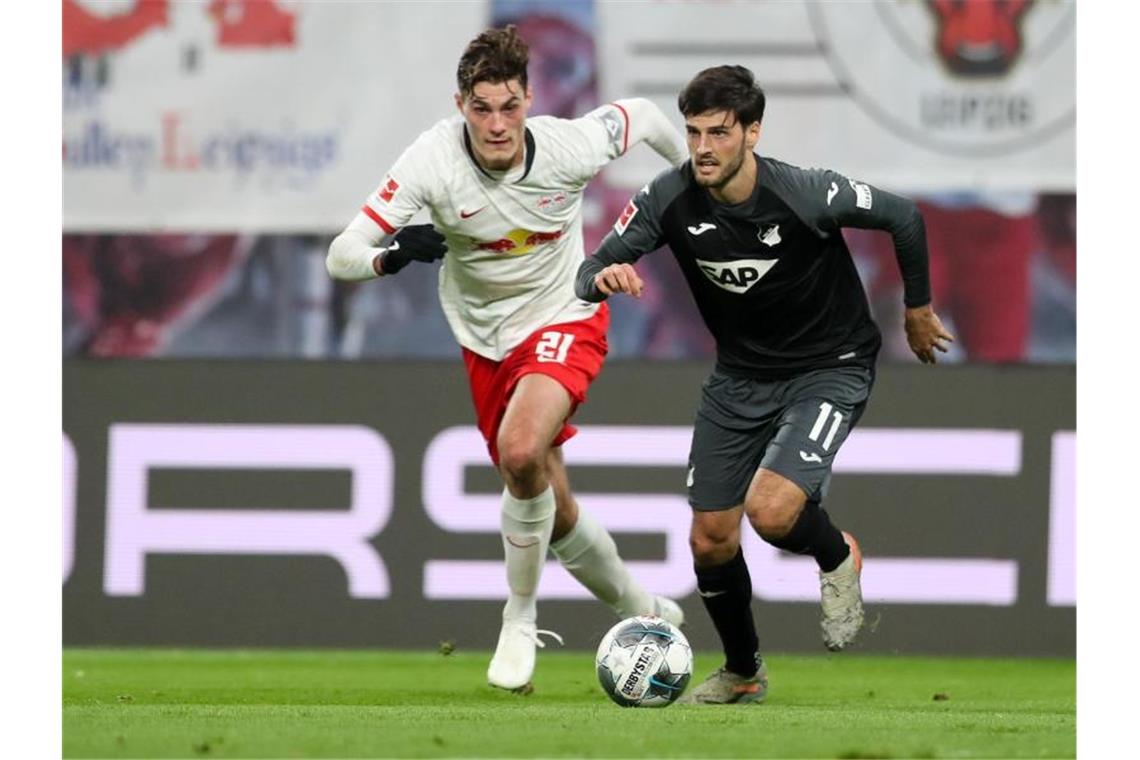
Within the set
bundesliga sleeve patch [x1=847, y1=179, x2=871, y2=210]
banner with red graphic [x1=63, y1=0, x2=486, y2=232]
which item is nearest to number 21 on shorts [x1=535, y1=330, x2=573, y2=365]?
bundesliga sleeve patch [x1=847, y1=179, x2=871, y2=210]

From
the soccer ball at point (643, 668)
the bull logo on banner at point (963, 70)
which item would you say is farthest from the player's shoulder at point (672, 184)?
the bull logo on banner at point (963, 70)

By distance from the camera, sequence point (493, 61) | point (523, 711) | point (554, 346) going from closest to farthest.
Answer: point (523, 711)
point (493, 61)
point (554, 346)

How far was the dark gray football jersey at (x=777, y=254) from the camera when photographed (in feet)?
24.3

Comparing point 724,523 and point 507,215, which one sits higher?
point 507,215

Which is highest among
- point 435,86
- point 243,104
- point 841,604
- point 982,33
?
point 982,33

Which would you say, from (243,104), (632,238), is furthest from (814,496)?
(243,104)

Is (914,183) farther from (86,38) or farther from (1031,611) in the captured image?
(86,38)

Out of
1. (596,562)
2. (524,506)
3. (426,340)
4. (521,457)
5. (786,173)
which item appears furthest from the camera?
(426,340)

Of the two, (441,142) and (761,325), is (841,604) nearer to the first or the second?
(761,325)

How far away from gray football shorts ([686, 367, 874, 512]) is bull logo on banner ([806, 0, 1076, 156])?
4.42m

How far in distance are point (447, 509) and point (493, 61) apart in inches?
149

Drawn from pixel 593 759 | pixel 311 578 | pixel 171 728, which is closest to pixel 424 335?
pixel 311 578

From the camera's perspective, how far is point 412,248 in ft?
24.3

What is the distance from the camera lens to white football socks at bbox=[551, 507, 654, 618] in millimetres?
8594
